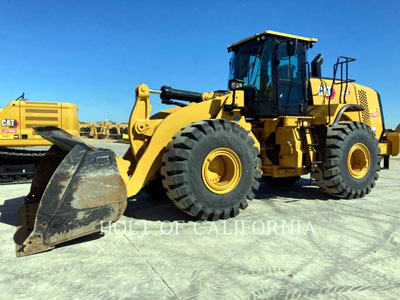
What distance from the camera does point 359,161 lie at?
5930 millimetres

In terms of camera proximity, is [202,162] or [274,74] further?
[274,74]

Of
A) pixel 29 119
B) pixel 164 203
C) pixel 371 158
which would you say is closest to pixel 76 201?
pixel 164 203

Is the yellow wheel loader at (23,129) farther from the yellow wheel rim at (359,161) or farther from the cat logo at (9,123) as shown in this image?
the yellow wheel rim at (359,161)

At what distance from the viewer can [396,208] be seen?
4.98 m

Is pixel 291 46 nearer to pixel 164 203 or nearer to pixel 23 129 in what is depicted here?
pixel 164 203

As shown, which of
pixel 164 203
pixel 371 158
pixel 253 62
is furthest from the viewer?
pixel 371 158

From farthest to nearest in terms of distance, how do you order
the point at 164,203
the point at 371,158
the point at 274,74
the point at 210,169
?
the point at 371,158 → the point at 274,74 → the point at 164,203 → the point at 210,169


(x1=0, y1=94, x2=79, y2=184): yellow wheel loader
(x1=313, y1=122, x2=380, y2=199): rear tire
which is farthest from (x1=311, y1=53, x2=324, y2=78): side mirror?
(x1=0, y1=94, x2=79, y2=184): yellow wheel loader

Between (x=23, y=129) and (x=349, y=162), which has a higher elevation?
(x=23, y=129)

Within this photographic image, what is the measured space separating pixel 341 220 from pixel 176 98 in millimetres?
3134

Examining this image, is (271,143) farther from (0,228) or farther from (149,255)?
(0,228)

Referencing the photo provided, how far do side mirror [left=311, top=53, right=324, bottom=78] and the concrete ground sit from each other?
2.83m

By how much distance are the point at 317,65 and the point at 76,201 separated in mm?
5000

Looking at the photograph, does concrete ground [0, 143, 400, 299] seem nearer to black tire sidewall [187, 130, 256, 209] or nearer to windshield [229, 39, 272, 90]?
black tire sidewall [187, 130, 256, 209]
